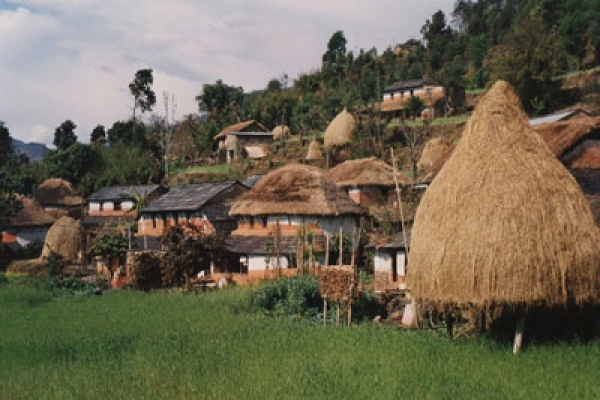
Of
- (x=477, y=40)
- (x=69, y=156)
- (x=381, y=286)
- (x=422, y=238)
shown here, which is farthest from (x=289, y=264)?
(x=477, y=40)

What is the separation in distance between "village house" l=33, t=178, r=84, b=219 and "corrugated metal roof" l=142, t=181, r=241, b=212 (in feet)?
53.1

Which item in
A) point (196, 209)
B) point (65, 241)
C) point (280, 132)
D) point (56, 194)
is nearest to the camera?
point (196, 209)

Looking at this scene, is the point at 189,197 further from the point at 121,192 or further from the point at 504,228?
the point at 504,228

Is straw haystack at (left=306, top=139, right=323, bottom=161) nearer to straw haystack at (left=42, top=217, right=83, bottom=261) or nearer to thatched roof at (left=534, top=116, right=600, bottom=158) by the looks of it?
straw haystack at (left=42, top=217, right=83, bottom=261)

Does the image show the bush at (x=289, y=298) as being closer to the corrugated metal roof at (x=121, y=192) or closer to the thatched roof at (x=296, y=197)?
→ the thatched roof at (x=296, y=197)

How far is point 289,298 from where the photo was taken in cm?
1752

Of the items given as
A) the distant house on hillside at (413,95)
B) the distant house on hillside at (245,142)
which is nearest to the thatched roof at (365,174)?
the distant house on hillside at (413,95)

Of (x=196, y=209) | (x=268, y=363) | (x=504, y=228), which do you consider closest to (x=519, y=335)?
(x=504, y=228)

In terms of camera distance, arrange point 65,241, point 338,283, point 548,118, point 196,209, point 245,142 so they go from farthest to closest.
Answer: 1. point 245,142
2. point 65,241
3. point 196,209
4. point 548,118
5. point 338,283

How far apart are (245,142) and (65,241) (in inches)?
796

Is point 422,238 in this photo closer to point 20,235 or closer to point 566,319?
point 566,319

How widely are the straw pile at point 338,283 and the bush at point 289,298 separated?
2316 millimetres

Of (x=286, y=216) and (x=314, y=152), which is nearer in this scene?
(x=286, y=216)

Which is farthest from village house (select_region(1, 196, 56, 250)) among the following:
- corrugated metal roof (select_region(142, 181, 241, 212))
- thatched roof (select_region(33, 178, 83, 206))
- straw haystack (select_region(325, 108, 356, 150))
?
straw haystack (select_region(325, 108, 356, 150))
